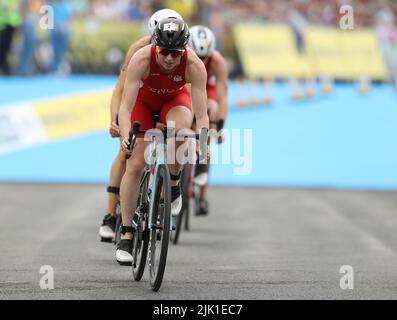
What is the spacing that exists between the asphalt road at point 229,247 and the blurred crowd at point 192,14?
241 inches

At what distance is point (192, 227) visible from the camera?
40.4 feet

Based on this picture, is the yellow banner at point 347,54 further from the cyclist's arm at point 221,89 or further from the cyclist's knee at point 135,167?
the cyclist's knee at point 135,167

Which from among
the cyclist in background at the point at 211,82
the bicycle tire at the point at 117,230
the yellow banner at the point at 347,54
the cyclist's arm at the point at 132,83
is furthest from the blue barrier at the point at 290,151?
the cyclist's arm at the point at 132,83

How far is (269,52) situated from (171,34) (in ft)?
51.7

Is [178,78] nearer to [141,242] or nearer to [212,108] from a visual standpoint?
[141,242]

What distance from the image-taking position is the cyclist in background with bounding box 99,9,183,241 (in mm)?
8922

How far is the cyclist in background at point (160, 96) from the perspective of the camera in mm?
7734

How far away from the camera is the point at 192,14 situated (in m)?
22.5

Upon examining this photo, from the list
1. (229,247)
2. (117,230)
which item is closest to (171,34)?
(117,230)

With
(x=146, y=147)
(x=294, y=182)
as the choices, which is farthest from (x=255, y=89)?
(x=146, y=147)

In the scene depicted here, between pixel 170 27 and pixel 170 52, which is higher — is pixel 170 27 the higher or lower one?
the higher one

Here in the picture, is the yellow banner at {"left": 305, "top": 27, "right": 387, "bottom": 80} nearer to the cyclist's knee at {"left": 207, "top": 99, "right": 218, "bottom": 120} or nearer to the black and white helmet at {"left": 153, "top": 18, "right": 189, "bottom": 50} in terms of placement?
the cyclist's knee at {"left": 207, "top": 99, "right": 218, "bottom": 120}
